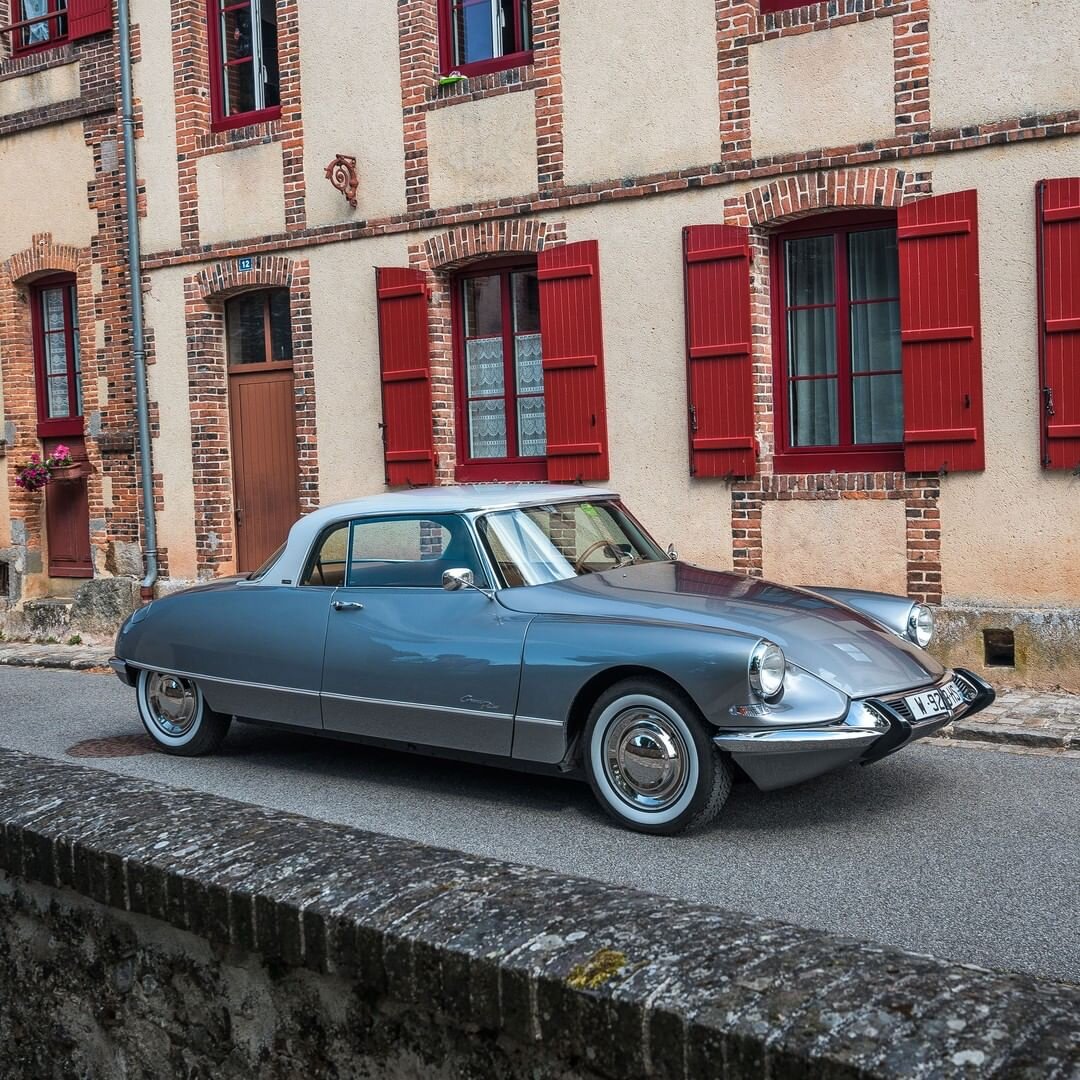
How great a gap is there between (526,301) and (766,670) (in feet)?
23.6

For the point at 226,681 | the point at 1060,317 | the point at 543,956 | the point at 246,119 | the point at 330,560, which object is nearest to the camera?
the point at 543,956

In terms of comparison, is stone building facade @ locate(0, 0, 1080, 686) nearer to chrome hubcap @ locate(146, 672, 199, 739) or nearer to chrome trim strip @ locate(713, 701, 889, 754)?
chrome trim strip @ locate(713, 701, 889, 754)

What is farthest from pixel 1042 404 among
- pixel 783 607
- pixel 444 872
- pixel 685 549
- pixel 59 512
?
pixel 59 512

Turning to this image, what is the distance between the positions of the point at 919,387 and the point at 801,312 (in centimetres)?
135

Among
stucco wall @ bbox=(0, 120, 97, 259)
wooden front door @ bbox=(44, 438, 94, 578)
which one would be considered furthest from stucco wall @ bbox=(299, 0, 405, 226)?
wooden front door @ bbox=(44, 438, 94, 578)

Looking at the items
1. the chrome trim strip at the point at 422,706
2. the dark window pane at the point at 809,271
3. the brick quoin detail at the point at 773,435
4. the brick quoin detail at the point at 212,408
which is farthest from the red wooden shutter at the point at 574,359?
the chrome trim strip at the point at 422,706

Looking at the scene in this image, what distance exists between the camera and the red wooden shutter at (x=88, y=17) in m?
14.7

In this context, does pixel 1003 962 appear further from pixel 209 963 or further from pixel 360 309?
pixel 360 309

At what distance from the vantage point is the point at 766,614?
6289mm

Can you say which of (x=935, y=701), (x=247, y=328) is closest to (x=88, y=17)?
(x=247, y=328)

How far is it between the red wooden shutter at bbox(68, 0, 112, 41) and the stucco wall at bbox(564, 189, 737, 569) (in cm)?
644

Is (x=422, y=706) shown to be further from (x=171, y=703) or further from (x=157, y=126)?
(x=157, y=126)

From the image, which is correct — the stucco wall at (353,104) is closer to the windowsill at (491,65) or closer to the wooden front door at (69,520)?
the windowsill at (491,65)

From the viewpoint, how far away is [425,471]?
12664mm
